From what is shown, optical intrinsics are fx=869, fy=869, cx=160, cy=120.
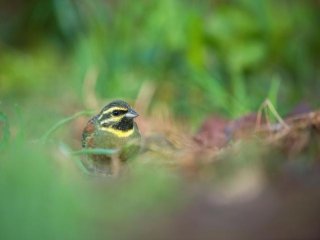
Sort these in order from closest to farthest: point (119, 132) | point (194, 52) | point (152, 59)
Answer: point (119, 132) → point (194, 52) → point (152, 59)

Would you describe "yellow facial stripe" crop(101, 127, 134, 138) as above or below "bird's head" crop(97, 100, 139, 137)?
below

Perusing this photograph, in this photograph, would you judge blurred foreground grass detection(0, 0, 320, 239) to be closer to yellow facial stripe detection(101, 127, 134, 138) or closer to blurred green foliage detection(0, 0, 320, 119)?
blurred green foliage detection(0, 0, 320, 119)

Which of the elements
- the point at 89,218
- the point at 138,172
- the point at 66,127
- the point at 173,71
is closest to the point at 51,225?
the point at 89,218

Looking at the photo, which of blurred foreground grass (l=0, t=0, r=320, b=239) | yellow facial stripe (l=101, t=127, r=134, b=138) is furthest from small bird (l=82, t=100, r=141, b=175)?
blurred foreground grass (l=0, t=0, r=320, b=239)

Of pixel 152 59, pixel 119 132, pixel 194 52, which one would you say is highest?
pixel 152 59

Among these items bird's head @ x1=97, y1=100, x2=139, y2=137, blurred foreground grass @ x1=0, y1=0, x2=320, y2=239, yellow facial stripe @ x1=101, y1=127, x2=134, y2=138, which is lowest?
yellow facial stripe @ x1=101, y1=127, x2=134, y2=138

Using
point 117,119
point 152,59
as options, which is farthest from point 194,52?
point 117,119

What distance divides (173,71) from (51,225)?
4539 millimetres

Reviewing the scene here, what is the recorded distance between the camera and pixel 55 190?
2.18 m

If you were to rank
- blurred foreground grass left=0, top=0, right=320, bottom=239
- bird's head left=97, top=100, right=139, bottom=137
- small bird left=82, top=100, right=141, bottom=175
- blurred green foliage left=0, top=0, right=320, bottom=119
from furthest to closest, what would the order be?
blurred green foliage left=0, top=0, right=320, bottom=119, blurred foreground grass left=0, top=0, right=320, bottom=239, bird's head left=97, top=100, right=139, bottom=137, small bird left=82, top=100, right=141, bottom=175

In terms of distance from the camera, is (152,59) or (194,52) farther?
(152,59)

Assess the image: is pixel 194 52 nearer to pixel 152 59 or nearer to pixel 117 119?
pixel 152 59

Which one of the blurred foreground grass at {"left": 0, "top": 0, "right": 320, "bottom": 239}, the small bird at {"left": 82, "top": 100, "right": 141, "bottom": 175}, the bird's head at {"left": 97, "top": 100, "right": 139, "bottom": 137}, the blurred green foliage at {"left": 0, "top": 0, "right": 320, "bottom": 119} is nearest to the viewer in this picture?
the small bird at {"left": 82, "top": 100, "right": 141, "bottom": 175}

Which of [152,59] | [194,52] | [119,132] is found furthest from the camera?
[152,59]
